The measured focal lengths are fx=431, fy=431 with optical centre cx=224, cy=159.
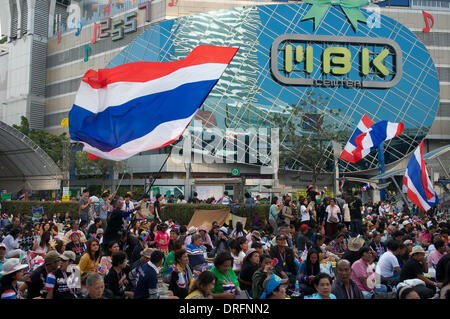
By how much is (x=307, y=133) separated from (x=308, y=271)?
1304 inches

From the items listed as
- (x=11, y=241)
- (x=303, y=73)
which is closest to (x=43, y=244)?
(x=11, y=241)

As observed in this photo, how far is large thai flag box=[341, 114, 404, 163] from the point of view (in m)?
18.1

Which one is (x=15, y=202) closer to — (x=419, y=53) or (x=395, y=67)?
(x=395, y=67)

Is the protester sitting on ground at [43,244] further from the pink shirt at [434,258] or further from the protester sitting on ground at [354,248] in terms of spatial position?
the pink shirt at [434,258]

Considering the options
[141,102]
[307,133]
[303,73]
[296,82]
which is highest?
[303,73]

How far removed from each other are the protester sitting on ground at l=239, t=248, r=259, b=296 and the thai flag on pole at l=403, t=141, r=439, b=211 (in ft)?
23.3

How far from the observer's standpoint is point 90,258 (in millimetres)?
6910

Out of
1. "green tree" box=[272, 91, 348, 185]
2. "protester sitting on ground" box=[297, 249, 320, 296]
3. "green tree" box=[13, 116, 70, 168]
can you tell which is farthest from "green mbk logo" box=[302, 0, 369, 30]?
"protester sitting on ground" box=[297, 249, 320, 296]

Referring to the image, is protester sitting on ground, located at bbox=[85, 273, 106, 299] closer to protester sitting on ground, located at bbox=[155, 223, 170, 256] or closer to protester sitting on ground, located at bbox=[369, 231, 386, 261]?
protester sitting on ground, located at bbox=[155, 223, 170, 256]

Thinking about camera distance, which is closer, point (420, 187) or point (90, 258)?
point (90, 258)

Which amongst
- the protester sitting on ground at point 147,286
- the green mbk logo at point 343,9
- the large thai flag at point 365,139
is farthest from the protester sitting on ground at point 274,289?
the green mbk logo at point 343,9

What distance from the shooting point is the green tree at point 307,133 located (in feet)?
126

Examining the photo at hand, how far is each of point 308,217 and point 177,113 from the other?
6953 millimetres

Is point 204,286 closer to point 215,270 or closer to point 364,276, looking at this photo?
point 215,270
